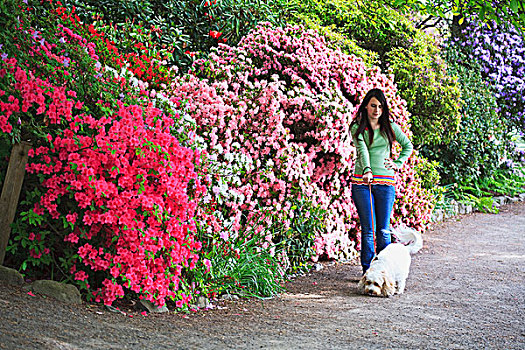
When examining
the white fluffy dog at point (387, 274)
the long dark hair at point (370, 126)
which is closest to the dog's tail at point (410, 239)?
the white fluffy dog at point (387, 274)

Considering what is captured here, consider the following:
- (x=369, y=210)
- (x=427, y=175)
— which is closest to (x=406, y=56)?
(x=427, y=175)

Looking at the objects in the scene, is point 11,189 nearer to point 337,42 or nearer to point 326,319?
point 326,319

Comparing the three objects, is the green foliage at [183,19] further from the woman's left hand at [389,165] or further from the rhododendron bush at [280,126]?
the woman's left hand at [389,165]

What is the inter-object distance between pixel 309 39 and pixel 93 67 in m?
3.54

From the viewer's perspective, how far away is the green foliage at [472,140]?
12211 millimetres

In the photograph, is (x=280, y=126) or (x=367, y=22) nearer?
(x=280, y=126)

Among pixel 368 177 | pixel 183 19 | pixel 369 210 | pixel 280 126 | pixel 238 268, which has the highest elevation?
pixel 183 19

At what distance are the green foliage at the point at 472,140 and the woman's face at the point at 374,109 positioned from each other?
600 cm

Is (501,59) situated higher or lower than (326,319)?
higher

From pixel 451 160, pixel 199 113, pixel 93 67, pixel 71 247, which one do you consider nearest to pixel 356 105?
pixel 199 113

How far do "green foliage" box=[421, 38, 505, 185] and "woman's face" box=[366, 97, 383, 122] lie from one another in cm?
600

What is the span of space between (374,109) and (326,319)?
2.33 m

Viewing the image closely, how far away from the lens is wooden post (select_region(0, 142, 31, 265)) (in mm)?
4031

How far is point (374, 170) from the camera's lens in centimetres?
603
